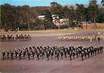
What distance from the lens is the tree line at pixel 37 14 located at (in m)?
20.6

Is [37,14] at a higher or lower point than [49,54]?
higher

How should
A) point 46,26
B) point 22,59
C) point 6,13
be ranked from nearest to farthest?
point 22,59 < point 6,13 < point 46,26

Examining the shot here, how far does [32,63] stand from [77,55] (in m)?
2.64

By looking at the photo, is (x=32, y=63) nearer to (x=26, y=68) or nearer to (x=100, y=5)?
(x=26, y=68)

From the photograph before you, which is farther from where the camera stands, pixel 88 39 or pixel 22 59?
pixel 88 39

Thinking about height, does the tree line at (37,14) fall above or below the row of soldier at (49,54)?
above

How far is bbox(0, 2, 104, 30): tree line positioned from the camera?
2061cm

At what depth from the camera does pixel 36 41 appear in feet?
79.5

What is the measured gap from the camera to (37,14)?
68.7ft

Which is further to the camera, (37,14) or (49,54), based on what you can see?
(37,14)

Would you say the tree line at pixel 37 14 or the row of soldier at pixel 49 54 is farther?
the tree line at pixel 37 14

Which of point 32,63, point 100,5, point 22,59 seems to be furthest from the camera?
point 100,5

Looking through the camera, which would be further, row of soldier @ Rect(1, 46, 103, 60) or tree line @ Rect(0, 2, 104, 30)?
tree line @ Rect(0, 2, 104, 30)

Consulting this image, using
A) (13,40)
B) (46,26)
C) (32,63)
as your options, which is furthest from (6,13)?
(13,40)
